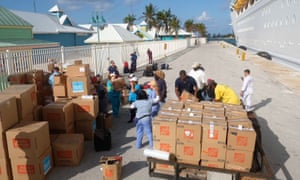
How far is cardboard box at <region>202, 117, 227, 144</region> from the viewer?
4.14m

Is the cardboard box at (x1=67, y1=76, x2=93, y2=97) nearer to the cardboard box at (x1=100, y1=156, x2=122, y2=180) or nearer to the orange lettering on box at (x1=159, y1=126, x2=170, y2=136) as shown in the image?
the cardboard box at (x1=100, y1=156, x2=122, y2=180)

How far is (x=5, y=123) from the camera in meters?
4.28

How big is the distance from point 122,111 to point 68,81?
2593 millimetres

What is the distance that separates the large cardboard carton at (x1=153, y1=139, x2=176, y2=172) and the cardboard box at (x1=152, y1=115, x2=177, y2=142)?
0.06 metres

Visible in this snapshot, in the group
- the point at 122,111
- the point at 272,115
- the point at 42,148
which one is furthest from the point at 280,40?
the point at 42,148

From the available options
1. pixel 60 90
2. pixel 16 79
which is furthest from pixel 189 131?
pixel 16 79

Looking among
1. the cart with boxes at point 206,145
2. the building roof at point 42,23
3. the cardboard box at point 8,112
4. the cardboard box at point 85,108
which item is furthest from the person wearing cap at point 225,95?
the building roof at point 42,23

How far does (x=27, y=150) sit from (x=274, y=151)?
5.46 meters

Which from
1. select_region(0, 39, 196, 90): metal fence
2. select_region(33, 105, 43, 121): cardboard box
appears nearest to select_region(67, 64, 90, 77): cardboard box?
select_region(33, 105, 43, 121): cardboard box

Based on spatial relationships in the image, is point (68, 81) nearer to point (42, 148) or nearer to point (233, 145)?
point (42, 148)

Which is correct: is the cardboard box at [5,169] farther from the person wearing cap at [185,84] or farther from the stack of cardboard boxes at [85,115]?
the person wearing cap at [185,84]

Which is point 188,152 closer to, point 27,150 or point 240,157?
point 240,157

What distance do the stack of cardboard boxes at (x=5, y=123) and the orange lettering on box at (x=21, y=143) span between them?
0.61 feet

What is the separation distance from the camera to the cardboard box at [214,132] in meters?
4.14
